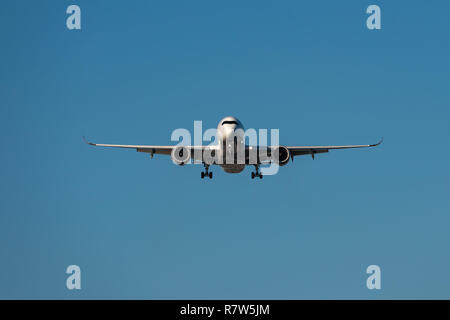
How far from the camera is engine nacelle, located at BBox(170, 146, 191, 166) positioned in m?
70.1

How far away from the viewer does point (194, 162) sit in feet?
239

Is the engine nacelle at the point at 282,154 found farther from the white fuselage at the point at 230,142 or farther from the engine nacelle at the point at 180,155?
the engine nacelle at the point at 180,155

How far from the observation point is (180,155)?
70250 mm

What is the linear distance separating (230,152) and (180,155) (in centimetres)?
576

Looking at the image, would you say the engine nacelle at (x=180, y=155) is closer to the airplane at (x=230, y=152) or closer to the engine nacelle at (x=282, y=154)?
the airplane at (x=230, y=152)

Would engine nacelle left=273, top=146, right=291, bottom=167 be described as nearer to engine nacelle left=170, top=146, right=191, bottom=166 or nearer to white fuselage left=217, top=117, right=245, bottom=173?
white fuselage left=217, top=117, right=245, bottom=173

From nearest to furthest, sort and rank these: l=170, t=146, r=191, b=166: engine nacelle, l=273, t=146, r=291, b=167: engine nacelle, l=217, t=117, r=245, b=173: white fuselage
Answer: l=217, t=117, r=245, b=173: white fuselage < l=170, t=146, r=191, b=166: engine nacelle < l=273, t=146, r=291, b=167: engine nacelle

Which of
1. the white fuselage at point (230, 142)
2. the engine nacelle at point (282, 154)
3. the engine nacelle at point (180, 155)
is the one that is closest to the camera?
the white fuselage at point (230, 142)

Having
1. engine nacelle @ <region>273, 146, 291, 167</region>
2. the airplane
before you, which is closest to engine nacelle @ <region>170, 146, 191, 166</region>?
the airplane

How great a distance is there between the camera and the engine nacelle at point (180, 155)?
230 ft

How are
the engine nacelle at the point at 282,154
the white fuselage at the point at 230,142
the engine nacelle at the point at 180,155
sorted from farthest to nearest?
1. the engine nacelle at the point at 282,154
2. the engine nacelle at the point at 180,155
3. the white fuselage at the point at 230,142

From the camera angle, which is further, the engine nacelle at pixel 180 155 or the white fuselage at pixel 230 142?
the engine nacelle at pixel 180 155

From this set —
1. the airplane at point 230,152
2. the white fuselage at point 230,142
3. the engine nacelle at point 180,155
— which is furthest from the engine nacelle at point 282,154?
the engine nacelle at point 180,155
